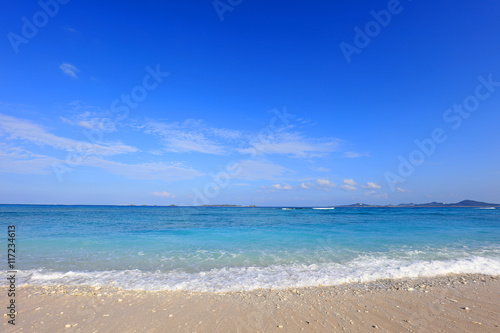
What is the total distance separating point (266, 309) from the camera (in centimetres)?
507

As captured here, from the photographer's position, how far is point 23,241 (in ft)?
44.4

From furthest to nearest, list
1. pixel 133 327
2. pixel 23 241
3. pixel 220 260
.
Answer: pixel 23 241 < pixel 220 260 < pixel 133 327

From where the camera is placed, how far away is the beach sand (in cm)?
439

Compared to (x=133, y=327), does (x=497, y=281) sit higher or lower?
lower

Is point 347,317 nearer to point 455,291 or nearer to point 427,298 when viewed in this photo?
point 427,298

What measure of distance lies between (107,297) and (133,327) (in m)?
1.95

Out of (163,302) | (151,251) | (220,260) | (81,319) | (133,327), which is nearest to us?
(133,327)

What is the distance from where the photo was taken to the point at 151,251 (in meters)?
11.3

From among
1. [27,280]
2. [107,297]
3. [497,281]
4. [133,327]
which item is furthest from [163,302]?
[497,281]

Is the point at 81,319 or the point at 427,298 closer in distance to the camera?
the point at 81,319

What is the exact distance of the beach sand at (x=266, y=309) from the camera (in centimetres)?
439

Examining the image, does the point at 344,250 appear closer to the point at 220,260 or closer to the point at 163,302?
the point at 220,260

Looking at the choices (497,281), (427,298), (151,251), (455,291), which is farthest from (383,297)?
(151,251)

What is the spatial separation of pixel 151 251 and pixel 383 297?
983 centimetres
